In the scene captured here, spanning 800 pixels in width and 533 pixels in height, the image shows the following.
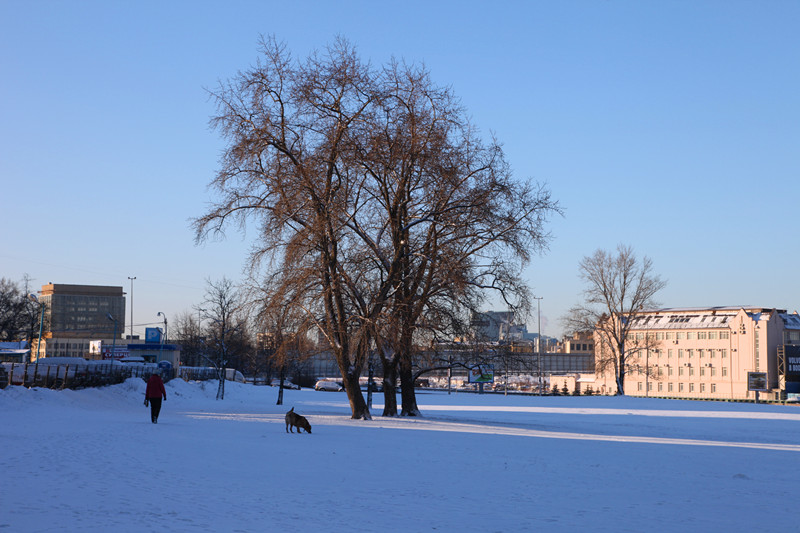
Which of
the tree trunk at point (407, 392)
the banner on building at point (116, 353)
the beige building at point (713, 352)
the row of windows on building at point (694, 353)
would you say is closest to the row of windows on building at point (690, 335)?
the beige building at point (713, 352)

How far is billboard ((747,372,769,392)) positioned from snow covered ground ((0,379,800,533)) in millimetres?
79117

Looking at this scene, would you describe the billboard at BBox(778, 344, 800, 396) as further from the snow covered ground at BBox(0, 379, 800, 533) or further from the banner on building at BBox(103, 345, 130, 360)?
the banner on building at BBox(103, 345, 130, 360)

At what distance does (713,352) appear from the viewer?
114500 mm

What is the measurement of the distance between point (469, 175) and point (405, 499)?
75.0 feet

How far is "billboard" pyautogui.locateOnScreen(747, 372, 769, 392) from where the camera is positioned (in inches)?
3969

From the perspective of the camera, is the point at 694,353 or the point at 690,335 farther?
the point at 690,335

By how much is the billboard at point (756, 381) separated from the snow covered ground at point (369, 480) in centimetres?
7912

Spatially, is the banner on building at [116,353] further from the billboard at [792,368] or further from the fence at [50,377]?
the billboard at [792,368]

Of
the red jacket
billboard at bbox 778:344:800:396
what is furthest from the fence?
billboard at bbox 778:344:800:396

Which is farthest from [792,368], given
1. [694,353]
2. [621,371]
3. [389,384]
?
[389,384]

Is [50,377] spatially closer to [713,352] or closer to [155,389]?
[155,389]

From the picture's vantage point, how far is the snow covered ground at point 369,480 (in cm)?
1083

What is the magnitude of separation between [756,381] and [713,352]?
42.9 ft

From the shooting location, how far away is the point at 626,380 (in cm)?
12875
